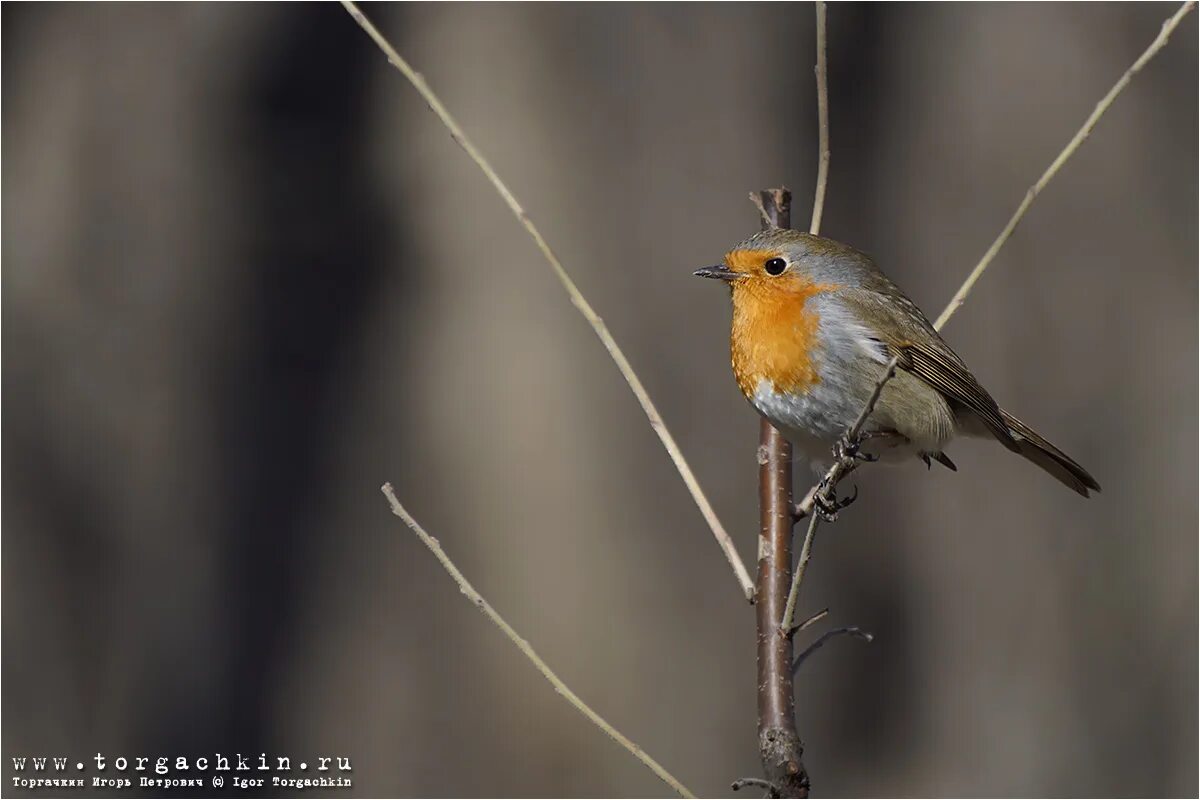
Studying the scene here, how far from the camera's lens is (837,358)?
2832 millimetres

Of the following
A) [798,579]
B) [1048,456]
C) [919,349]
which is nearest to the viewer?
[798,579]

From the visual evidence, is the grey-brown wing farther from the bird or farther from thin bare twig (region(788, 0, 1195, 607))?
thin bare twig (region(788, 0, 1195, 607))

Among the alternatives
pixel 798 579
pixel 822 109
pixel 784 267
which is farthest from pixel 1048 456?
pixel 798 579

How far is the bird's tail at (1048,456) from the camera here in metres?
3.16

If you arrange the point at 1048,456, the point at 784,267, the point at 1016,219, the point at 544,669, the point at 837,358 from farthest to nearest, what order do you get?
the point at 1048,456 < the point at 784,267 < the point at 837,358 < the point at 1016,219 < the point at 544,669

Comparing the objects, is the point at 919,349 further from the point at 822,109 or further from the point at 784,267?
the point at 822,109

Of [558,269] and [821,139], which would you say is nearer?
[558,269]

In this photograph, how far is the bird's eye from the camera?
296 cm

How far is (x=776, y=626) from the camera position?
1877 mm

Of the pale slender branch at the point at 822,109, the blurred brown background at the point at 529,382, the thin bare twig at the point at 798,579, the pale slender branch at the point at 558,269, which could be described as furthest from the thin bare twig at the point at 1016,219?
the blurred brown background at the point at 529,382

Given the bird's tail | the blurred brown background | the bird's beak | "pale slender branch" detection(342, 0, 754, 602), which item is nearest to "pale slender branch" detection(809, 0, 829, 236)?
"pale slender branch" detection(342, 0, 754, 602)

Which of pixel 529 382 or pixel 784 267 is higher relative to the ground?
pixel 784 267

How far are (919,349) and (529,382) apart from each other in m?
2.12

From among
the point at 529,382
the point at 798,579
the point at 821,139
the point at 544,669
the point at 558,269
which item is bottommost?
the point at 544,669
